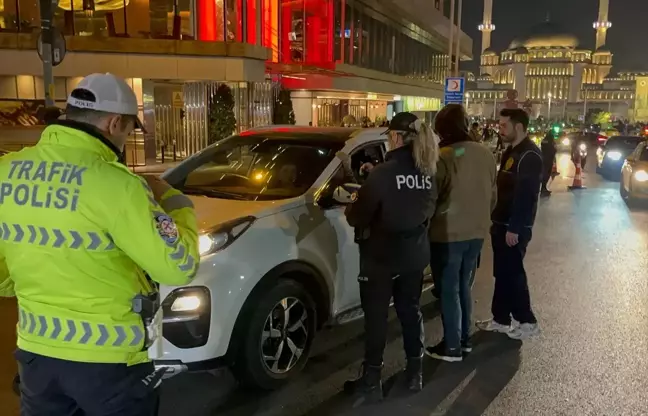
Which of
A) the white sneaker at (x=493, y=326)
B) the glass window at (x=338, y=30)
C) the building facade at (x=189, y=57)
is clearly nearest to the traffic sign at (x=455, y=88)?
the building facade at (x=189, y=57)

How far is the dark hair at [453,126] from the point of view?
504 centimetres

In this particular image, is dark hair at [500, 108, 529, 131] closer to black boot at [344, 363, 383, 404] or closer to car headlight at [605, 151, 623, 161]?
black boot at [344, 363, 383, 404]

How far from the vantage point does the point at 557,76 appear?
501 ft

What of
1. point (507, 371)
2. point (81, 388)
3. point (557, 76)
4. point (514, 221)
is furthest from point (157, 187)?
point (557, 76)

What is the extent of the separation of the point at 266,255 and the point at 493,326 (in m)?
2.68

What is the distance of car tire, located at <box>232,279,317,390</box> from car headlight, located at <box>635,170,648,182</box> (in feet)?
38.1

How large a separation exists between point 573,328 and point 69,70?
55.9 feet

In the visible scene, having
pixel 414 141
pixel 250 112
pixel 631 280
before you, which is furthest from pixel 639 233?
pixel 250 112

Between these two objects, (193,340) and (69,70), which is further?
(69,70)

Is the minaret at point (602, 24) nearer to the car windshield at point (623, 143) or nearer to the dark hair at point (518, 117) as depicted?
the car windshield at point (623, 143)

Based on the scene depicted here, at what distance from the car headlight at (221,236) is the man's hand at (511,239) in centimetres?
243

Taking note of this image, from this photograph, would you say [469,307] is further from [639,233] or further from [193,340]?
[639,233]

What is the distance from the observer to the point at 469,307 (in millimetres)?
5195

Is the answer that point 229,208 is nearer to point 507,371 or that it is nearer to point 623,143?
point 507,371
